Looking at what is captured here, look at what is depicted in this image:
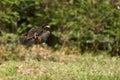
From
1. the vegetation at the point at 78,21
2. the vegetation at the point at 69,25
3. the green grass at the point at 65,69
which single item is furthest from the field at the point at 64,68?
the vegetation at the point at 78,21

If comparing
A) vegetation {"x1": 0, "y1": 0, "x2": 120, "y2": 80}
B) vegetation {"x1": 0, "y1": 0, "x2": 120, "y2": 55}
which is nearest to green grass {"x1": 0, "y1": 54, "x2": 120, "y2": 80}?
vegetation {"x1": 0, "y1": 0, "x2": 120, "y2": 80}

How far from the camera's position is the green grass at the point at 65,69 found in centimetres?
778

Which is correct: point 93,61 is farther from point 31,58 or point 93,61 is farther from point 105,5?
point 105,5

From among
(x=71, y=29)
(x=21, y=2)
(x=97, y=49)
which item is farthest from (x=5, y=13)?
(x=97, y=49)

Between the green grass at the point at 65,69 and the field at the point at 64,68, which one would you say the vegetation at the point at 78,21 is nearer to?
the field at the point at 64,68

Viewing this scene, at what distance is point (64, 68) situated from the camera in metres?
8.77

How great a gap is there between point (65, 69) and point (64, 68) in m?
0.14

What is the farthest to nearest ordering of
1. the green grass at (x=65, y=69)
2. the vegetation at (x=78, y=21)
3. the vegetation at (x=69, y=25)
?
1. the vegetation at (x=78, y=21)
2. the vegetation at (x=69, y=25)
3. the green grass at (x=65, y=69)

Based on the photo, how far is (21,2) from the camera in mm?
11828

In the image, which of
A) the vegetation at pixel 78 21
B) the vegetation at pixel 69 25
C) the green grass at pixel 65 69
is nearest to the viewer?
the green grass at pixel 65 69

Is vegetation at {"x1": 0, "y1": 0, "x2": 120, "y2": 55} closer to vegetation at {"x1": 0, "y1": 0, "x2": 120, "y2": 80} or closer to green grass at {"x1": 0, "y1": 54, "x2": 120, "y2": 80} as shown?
vegetation at {"x1": 0, "y1": 0, "x2": 120, "y2": 80}

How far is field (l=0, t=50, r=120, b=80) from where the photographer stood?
25.6 feet

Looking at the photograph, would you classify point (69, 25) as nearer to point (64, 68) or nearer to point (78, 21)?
point (78, 21)

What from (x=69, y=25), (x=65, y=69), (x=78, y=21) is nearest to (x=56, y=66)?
(x=65, y=69)
